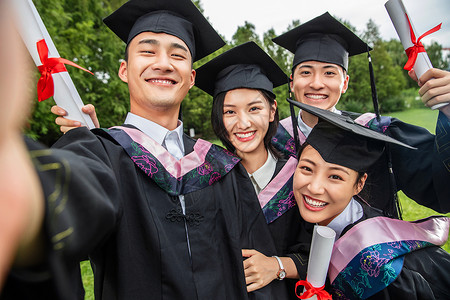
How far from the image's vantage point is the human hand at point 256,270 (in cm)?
159

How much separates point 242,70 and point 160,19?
722 mm

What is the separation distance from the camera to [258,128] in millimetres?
2057

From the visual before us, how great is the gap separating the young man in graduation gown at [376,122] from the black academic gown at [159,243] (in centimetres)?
113

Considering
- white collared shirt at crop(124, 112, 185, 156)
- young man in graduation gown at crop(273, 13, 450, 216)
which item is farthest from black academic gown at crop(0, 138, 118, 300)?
young man in graduation gown at crop(273, 13, 450, 216)

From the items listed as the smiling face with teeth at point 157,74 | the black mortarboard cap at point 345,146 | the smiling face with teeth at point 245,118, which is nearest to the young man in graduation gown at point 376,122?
the black mortarboard cap at point 345,146

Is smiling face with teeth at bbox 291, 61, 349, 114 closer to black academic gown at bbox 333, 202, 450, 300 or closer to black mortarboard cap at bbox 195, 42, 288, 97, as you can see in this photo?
black mortarboard cap at bbox 195, 42, 288, 97

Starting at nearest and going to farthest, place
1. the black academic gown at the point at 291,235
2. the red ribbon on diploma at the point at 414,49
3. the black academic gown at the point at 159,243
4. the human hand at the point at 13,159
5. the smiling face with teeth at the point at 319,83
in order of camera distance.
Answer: the human hand at the point at 13,159, the black academic gown at the point at 159,243, the red ribbon on diploma at the point at 414,49, the black academic gown at the point at 291,235, the smiling face with teeth at the point at 319,83

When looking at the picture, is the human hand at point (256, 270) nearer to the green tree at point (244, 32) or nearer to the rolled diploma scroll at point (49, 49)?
the rolled diploma scroll at point (49, 49)

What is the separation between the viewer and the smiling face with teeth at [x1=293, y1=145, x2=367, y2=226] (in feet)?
5.43

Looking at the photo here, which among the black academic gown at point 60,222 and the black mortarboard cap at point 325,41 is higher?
the black mortarboard cap at point 325,41

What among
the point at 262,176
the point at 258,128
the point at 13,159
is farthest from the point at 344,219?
the point at 13,159

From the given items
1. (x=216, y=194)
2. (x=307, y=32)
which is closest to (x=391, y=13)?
(x=307, y=32)

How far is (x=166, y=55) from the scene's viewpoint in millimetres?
1614

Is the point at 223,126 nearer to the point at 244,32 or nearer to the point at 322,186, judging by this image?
the point at 322,186
